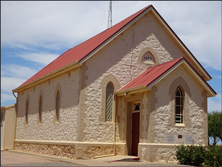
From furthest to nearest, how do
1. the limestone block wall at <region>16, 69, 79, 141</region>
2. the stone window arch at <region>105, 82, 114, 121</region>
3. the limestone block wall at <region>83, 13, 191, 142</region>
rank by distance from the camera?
the stone window arch at <region>105, 82, 114, 121</region>, the limestone block wall at <region>16, 69, 79, 141</region>, the limestone block wall at <region>83, 13, 191, 142</region>

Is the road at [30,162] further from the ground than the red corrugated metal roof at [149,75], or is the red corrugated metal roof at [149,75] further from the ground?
the red corrugated metal roof at [149,75]

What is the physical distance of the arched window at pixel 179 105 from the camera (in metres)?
16.4

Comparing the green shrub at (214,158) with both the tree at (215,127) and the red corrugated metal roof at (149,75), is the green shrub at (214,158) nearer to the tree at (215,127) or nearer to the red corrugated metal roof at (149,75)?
the red corrugated metal roof at (149,75)

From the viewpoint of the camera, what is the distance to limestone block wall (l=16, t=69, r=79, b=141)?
17.5 meters

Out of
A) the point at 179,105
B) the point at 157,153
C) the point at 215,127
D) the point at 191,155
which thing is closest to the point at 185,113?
the point at 179,105

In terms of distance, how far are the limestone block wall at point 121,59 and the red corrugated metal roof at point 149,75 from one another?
2.19ft

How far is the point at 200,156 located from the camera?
14.3m

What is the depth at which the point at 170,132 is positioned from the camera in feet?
52.0

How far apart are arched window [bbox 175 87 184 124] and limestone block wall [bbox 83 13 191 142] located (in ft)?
9.68

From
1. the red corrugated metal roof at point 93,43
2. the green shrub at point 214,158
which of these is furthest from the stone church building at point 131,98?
the green shrub at point 214,158

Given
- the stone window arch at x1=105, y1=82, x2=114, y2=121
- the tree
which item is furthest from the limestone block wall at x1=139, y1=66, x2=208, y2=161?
the tree

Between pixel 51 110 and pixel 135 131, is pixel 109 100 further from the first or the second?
pixel 51 110

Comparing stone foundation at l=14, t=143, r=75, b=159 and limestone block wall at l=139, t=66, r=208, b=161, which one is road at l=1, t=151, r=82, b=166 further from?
limestone block wall at l=139, t=66, r=208, b=161

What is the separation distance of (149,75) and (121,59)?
2196mm
